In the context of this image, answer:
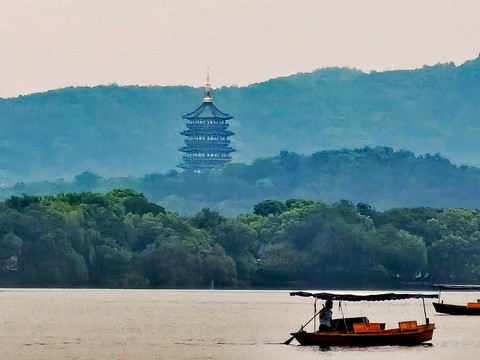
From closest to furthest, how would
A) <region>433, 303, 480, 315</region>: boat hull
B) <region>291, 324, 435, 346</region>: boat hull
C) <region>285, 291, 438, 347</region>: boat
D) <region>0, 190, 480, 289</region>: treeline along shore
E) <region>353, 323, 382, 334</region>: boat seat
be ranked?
1. <region>291, 324, 435, 346</region>: boat hull
2. <region>285, 291, 438, 347</region>: boat
3. <region>353, 323, 382, 334</region>: boat seat
4. <region>433, 303, 480, 315</region>: boat hull
5. <region>0, 190, 480, 289</region>: treeline along shore

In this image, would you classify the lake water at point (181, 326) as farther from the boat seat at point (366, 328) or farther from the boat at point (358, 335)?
the boat seat at point (366, 328)

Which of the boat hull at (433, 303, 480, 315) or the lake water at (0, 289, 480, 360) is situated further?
the boat hull at (433, 303, 480, 315)

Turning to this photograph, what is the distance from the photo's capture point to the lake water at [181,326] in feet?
288

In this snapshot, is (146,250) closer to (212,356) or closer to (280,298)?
(280,298)

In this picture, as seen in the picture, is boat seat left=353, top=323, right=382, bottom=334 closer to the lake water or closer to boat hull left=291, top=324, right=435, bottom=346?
boat hull left=291, top=324, right=435, bottom=346

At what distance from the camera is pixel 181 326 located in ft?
360

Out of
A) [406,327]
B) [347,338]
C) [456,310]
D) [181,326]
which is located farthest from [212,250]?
[347,338]

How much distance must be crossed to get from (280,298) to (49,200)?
42.7m

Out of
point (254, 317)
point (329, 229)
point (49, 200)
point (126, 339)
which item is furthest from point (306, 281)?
point (126, 339)

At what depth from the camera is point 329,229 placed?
620 ft

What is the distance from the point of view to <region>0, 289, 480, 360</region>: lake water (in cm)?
8764

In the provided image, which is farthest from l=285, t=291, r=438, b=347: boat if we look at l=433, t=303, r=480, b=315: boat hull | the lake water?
l=433, t=303, r=480, b=315: boat hull

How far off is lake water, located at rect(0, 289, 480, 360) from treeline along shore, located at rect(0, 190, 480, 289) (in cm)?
630

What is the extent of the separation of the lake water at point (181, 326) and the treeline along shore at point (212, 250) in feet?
20.7
